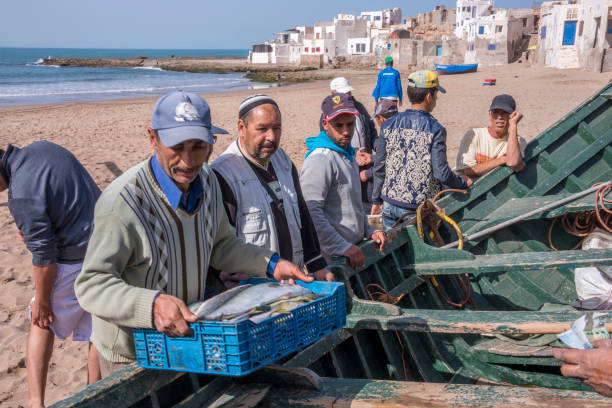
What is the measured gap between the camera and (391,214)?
14.8ft

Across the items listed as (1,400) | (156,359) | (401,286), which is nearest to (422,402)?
(156,359)

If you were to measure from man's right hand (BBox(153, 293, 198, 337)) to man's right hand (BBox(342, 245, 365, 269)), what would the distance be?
5.54 feet

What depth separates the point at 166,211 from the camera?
1952 millimetres

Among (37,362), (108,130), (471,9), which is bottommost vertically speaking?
(37,362)

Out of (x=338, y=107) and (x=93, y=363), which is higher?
(x=338, y=107)

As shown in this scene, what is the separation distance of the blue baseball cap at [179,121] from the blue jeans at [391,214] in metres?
2.77

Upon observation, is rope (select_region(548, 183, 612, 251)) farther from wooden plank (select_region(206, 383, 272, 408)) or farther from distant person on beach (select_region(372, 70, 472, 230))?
wooden plank (select_region(206, 383, 272, 408))

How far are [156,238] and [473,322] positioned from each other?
1.75 meters

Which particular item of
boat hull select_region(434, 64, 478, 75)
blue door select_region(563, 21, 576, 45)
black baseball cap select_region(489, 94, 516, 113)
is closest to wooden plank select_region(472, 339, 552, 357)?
black baseball cap select_region(489, 94, 516, 113)

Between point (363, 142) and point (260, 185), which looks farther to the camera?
point (363, 142)

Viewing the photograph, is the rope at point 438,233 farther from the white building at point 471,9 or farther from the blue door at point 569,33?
the white building at point 471,9

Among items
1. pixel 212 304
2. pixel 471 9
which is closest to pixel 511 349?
pixel 212 304

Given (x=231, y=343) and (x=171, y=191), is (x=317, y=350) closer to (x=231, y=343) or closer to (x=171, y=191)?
(x=231, y=343)

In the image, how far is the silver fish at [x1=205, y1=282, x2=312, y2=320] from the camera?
6.10 feet
